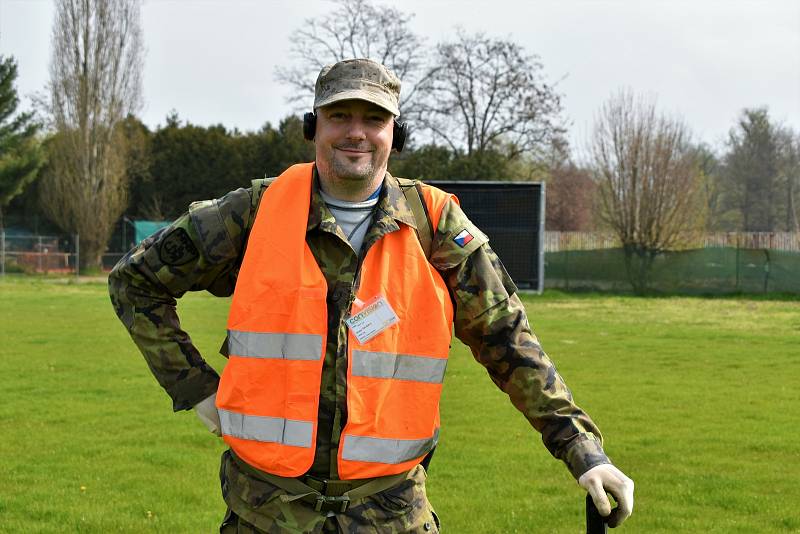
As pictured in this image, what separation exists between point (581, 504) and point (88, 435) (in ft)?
15.7

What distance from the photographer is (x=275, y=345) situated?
3268 millimetres

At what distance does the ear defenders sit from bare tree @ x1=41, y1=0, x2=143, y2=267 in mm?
50427

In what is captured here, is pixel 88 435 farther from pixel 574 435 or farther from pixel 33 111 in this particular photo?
pixel 33 111

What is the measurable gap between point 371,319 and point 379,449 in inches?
15.3

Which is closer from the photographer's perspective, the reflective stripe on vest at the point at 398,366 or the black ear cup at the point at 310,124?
the reflective stripe on vest at the point at 398,366

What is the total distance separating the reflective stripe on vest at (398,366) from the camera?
3.24 meters

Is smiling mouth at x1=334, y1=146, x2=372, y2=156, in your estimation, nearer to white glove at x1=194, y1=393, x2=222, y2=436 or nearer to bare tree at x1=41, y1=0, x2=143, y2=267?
white glove at x1=194, y1=393, x2=222, y2=436

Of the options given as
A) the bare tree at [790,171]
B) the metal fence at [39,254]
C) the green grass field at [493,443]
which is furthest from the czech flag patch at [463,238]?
the bare tree at [790,171]

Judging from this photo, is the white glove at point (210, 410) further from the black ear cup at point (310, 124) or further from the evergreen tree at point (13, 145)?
the evergreen tree at point (13, 145)

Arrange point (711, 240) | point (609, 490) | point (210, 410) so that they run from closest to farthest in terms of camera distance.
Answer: point (609, 490)
point (210, 410)
point (711, 240)

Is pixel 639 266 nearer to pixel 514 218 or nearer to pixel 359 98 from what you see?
pixel 514 218

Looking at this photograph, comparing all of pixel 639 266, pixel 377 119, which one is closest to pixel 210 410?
pixel 377 119

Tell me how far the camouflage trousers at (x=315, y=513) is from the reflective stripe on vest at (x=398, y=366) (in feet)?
1.09

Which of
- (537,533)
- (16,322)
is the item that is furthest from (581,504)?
(16,322)
